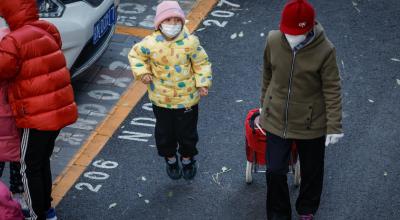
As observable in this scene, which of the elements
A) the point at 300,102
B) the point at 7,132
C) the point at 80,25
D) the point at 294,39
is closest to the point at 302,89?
the point at 300,102

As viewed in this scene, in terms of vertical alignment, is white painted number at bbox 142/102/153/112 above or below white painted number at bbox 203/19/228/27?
above

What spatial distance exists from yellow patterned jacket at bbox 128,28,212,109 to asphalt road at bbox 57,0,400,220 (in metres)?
0.82

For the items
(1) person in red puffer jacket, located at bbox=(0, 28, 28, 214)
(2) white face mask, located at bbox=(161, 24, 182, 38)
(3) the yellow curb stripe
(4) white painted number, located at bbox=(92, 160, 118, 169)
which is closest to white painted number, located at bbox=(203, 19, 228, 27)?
(3) the yellow curb stripe

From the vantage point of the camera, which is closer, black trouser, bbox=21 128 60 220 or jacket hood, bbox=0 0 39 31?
jacket hood, bbox=0 0 39 31

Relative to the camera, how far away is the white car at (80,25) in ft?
25.9

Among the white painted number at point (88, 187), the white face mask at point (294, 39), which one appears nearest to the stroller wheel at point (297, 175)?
the white face mask at point (294, 39)

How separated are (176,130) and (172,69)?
0.60 metres

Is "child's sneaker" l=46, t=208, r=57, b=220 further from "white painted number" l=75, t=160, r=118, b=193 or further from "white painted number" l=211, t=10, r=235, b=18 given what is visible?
"white painted number" l=211, t=10, r=235, b=18

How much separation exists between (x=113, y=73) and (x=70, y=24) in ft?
3.68

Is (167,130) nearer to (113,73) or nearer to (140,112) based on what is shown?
(140,112)

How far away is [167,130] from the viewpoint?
681 cm

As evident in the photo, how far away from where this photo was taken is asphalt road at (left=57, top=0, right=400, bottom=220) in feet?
22.1

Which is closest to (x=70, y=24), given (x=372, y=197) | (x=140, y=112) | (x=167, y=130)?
(x=140, y=112)

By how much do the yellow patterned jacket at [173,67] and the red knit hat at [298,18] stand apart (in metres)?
1.05
